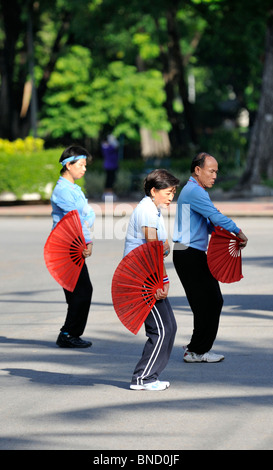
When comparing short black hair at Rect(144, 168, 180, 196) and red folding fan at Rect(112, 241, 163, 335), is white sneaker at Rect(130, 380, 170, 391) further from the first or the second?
short black hair at Rect(144, 168, 180, 196)

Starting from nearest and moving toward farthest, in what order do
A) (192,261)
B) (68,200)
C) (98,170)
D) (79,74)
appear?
1. (192,261)
2. (68,200)
3. (98,170)
4. (79,74)

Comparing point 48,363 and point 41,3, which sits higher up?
point 41,3

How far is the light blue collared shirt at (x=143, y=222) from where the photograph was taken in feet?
22.5

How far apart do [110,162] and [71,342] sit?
70.9 feet

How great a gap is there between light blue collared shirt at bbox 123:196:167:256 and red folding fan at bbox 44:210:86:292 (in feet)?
5.05

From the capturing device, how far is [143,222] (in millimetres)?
6867

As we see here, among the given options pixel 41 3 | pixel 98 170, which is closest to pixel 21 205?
pixel 98 170

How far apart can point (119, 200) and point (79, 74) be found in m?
11.7

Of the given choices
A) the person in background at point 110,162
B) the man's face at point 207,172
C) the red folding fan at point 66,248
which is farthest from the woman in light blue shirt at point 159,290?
the person in background at point 110,162

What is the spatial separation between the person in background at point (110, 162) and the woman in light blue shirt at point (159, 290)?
2275cm

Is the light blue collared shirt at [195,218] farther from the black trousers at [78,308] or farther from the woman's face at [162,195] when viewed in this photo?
the black trousers at [78,308]

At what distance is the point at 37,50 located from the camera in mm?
46406

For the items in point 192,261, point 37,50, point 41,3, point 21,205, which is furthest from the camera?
point 37,50

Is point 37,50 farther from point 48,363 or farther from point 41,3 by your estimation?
point 48,363
